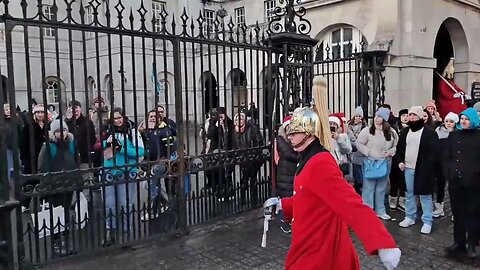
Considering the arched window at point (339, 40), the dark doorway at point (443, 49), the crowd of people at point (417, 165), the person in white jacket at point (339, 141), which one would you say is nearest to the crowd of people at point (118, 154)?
the crowd of people at point (417, 165)

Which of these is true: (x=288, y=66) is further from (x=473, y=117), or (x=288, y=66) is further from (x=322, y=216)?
(x=322, y=216)

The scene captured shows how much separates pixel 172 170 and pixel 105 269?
1.62 meters

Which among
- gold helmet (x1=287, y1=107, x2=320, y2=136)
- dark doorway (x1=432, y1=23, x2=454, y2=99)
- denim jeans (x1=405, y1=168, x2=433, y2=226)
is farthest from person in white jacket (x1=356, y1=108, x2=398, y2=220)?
dark doorway (x1=432, y1=23, x2=454, y2=99)

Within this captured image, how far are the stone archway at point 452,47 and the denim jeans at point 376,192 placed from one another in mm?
7123

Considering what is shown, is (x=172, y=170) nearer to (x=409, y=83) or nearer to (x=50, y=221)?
(x=50, y=221)

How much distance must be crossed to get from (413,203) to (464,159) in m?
1.62

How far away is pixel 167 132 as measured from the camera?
6.61 m

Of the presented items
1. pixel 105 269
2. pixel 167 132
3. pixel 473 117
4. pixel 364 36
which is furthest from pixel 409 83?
pixel 105 269

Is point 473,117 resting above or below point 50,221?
above

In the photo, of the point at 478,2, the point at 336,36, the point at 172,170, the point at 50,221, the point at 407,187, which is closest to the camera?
the point at 50,221

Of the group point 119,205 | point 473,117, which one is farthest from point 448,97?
point 119,205

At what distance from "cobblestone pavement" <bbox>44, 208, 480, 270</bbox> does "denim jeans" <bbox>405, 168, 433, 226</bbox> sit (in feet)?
0.68

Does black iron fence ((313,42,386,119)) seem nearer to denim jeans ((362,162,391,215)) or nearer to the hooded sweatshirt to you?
denim jeans ((362,162,391,215))

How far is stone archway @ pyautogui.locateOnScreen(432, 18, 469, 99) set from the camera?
13.4 metres
